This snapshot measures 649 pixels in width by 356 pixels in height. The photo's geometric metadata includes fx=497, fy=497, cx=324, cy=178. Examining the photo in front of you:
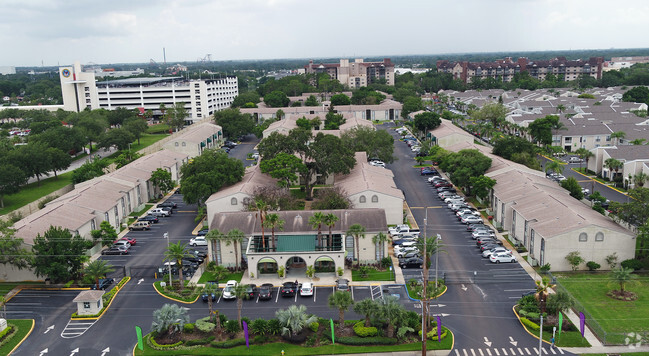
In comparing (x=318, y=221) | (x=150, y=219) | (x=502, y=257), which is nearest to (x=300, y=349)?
(x=318, y=221)

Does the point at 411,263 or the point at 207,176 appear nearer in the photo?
the point at 411,263

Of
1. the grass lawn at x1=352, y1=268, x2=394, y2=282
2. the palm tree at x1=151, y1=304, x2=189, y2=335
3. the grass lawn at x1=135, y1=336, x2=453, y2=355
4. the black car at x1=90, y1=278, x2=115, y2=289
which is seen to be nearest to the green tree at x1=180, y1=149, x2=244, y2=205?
the black car at x1=90, y1=278, x2=115, y2=289

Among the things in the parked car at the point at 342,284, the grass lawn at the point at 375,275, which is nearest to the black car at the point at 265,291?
the parked car at the point at 342,284

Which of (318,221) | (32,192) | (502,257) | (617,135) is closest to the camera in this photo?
(318,221)

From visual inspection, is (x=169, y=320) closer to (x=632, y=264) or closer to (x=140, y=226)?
(x=140, y=226)

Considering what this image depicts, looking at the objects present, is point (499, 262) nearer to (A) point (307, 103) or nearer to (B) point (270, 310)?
(B) point (270, 310)

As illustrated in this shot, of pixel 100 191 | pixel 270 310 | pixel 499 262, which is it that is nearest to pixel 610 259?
pixel 499 262
